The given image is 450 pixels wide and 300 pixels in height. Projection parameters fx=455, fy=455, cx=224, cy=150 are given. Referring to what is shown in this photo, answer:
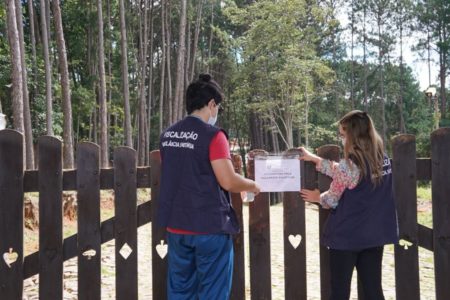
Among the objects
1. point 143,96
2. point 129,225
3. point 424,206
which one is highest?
point 143,96

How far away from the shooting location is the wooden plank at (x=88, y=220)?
358 cm

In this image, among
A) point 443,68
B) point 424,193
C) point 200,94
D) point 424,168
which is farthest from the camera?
point 443,68

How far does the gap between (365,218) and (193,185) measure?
3.84 feet

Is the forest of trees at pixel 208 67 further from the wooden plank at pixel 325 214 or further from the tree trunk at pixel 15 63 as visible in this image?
the wooden plank at pixel 325 214

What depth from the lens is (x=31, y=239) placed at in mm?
8812

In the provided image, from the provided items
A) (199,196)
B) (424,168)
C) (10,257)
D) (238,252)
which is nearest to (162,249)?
(238,252)

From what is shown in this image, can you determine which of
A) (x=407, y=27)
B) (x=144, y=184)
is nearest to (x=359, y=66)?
(x=407, y=27)

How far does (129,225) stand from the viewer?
3.64m

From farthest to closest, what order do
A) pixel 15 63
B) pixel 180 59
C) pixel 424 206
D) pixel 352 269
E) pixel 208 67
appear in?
pixel 208 67, pixel 180 59, pixel 424 206, pixel 15 63, pixel 352 269

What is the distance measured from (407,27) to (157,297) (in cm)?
4620

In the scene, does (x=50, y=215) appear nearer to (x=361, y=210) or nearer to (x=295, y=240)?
(x=295, y=240)

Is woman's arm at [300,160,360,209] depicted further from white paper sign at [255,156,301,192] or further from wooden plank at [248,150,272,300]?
wooden plank at [248,150,272,300]

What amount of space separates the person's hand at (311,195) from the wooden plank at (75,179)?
1.24 metres

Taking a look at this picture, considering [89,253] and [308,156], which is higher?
[308,156]
